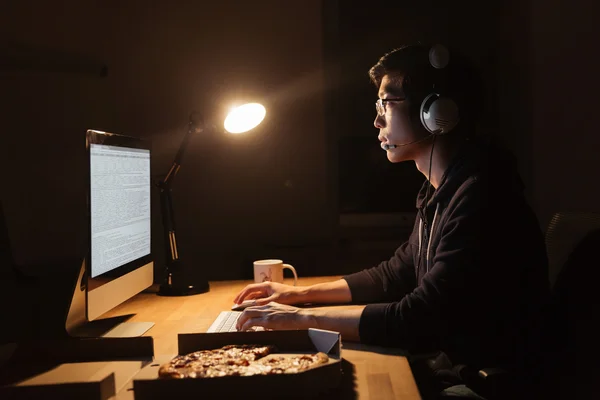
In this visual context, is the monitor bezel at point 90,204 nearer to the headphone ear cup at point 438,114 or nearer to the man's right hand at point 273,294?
the man's right hand at point 273,294

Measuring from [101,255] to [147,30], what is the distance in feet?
4.20

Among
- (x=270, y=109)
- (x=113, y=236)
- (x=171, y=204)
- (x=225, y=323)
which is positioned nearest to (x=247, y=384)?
(x=225, y=323)

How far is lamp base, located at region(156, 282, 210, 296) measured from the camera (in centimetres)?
177

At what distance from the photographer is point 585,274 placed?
46.9 inches

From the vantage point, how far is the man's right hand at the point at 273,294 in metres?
1.53

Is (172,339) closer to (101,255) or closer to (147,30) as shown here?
(101,255)

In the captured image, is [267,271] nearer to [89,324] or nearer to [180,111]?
[89,324]

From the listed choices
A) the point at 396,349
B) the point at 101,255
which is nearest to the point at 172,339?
the point at 101,255

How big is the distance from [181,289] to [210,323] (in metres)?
0.43

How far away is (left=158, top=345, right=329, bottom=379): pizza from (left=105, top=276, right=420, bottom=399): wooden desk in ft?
0.37

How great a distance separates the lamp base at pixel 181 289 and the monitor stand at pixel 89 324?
0.27 meters

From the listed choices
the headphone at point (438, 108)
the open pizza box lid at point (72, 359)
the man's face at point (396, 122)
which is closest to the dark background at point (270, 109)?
the man's face at point (396, 122)

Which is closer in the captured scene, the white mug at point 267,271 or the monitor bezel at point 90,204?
the monitor bezel at point 90,204

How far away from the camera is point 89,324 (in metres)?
1.38
